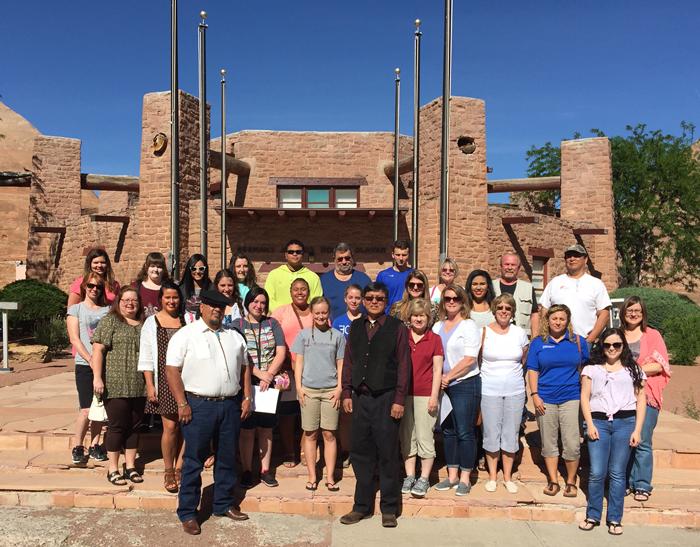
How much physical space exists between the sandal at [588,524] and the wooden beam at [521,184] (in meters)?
15.0

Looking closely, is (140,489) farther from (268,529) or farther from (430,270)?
(430,270)

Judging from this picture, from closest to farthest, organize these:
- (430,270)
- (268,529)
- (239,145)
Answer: (268,529), (430,270), (239,145)

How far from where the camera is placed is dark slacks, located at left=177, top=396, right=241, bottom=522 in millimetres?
4020

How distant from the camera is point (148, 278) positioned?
5.26 metres

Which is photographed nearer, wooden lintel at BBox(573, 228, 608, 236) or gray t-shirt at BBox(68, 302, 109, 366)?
gray t-shirt at BBox(68, 302, 109, 366)

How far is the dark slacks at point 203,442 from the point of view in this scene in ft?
13.2

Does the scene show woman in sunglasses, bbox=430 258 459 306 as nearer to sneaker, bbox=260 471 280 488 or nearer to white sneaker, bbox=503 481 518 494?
white sneaker, bbox=503 481 518 494

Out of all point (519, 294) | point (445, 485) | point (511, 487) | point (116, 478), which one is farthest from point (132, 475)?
point (519, 294)

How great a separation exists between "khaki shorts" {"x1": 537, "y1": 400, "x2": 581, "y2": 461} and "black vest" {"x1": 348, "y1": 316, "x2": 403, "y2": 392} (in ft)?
4.43

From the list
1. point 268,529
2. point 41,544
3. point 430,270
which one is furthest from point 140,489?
point 430,270

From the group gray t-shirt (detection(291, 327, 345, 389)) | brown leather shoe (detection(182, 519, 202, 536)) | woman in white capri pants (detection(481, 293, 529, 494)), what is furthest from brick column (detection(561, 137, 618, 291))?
brown leather shoe (detection(182, 519, 202, 536))

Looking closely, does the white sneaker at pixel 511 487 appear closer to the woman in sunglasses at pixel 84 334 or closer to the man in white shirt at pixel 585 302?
the man in white shirt at pixel 585 302

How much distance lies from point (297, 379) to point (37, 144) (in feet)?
62.1

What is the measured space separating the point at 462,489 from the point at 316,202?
15.4 m
